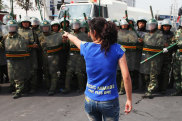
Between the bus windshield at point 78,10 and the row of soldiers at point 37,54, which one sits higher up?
the bus windshield at point 78,10

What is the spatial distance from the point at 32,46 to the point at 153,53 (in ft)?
10.5

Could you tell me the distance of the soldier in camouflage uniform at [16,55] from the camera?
17.4ft

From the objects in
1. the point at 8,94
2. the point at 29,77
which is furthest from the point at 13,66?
the point at 8,94

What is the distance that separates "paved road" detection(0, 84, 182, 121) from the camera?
4262 mm

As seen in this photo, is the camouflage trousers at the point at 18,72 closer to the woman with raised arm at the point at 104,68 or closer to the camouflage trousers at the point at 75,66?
the camouflage trousers at the point at 75,66

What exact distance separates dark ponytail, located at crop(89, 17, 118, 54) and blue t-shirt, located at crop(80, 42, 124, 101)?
0.05m

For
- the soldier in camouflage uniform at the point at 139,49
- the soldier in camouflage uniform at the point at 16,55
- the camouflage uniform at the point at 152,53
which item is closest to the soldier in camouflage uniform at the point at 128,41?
the soldier in camouflage uniform at the point at 139,49

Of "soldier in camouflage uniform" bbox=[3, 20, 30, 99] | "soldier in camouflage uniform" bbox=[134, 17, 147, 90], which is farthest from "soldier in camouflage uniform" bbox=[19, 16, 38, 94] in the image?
"soldier in camouflage uniform" bbox=[134, 17, 147, 90]

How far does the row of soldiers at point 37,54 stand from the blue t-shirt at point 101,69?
3.49 meters

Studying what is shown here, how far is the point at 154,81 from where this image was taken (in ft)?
17.6

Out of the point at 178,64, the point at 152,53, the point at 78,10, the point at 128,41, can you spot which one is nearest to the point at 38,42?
the point at 128,41

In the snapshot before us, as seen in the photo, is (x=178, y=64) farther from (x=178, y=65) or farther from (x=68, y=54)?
(x=68, y=54)

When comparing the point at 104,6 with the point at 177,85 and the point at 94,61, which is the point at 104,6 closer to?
the point at 177,85

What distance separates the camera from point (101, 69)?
2.17 metres
